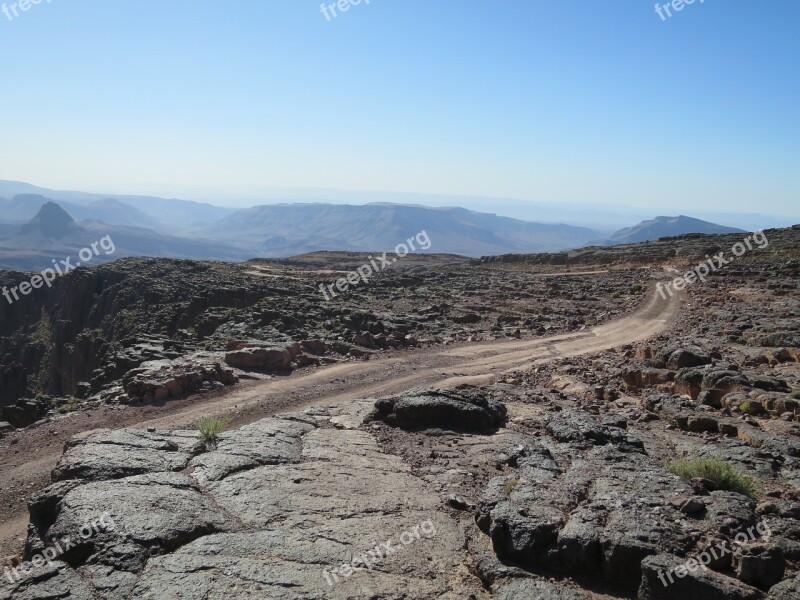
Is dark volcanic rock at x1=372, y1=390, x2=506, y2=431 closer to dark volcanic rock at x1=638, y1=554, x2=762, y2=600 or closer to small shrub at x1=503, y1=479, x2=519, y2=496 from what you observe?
small shrub at x1=503, y1=479, x2=519, y2=496

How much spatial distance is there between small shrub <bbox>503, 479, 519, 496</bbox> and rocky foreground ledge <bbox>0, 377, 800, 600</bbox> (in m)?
0.06

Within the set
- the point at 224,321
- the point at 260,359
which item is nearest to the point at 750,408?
A: the point at 260,359

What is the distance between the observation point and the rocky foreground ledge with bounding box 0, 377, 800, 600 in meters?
6.49

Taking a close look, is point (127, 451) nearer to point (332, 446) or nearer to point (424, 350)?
point (332, 446)

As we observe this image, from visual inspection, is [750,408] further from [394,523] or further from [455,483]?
[394,523]

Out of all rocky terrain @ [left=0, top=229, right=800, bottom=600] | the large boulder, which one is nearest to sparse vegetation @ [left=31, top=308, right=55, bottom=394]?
rocky terrain @ [left=0, top=229, right=800, bottom=600]

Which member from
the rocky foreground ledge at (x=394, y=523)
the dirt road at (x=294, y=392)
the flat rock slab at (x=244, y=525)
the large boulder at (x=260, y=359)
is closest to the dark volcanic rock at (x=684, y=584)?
the rocky foreground ledge at (x=394, y=523)

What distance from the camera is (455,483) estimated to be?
378 inches

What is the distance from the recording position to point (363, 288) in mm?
44719

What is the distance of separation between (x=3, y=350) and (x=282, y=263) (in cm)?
3162

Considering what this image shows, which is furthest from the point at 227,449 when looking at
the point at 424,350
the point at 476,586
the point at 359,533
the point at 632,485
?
the point at 424,350

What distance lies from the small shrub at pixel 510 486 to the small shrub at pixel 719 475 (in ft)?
7.64

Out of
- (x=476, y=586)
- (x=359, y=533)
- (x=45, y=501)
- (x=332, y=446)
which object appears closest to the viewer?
(x=476, y=586)

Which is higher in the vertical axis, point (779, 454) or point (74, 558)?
point (779, 454)
